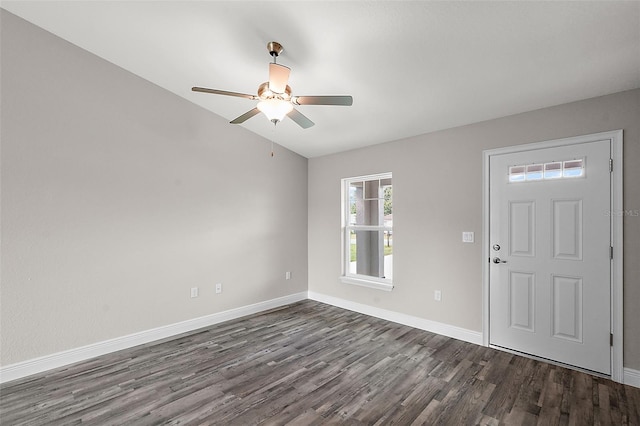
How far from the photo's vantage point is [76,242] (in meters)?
2.92

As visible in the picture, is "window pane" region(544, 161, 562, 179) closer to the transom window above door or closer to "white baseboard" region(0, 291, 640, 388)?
the transom window above door

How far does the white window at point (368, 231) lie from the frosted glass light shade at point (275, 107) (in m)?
2.28

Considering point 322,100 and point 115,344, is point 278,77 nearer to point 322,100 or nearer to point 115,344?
point 322,100

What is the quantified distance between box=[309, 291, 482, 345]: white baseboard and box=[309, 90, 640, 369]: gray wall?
7cm

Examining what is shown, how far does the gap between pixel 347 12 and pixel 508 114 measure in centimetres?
211

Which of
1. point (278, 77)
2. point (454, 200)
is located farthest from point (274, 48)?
point (454, 200)

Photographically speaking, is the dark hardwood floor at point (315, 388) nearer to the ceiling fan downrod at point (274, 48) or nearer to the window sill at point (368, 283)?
the window sill at point (368, 283)

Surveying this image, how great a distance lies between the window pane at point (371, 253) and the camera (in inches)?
167

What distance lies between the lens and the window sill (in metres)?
4.07

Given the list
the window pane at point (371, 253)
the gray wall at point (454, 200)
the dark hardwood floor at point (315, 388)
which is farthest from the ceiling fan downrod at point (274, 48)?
the dark hardwood floor at point (315, 388)

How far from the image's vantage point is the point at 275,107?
2227mm

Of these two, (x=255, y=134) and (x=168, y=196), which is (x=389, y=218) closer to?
(x=255, y=134)

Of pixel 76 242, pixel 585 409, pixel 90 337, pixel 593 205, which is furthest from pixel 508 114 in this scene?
pixel 90 337

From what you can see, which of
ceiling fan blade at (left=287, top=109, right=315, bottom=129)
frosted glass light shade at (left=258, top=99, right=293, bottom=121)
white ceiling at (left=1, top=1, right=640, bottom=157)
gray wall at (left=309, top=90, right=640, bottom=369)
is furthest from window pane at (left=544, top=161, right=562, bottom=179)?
frosted glass light shade at (left=258, top=99, right=293, bottom=121)
